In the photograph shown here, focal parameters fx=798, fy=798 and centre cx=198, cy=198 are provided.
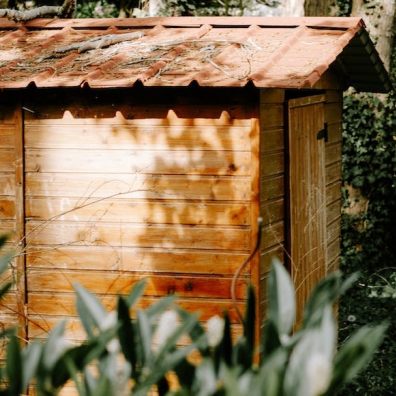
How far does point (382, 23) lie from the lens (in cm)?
1194

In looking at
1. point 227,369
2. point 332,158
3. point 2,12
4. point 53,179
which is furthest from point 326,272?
point 227,369

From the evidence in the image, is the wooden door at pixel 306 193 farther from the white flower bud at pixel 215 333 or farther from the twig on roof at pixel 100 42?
the white flower bud at pixel 215 333

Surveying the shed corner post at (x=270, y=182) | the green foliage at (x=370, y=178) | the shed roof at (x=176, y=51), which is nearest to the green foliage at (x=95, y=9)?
the green foliage at (x=370, y=178)

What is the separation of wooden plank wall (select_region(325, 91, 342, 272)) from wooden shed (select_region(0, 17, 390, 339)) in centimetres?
158

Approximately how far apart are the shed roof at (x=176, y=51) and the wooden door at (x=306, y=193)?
1.90ft

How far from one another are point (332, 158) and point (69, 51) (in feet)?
10.2

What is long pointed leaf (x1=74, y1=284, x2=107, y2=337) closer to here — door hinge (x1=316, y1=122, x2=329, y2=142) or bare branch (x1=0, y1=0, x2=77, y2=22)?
door hinge (x1=316, y1=122, x2=329, y2=142)

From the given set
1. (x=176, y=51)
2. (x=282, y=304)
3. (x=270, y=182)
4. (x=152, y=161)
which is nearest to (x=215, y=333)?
(x=282, y=304)

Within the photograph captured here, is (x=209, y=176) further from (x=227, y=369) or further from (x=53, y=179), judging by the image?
(x=227, y=369)

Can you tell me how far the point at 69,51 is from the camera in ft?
19.8

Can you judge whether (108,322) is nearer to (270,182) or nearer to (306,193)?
(270,182)

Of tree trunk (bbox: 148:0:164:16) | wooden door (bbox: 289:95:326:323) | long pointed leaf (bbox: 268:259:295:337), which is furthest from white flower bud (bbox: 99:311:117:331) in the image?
tree trunk (bbox: 148:0:164:16)

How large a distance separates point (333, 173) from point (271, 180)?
8.03 feet

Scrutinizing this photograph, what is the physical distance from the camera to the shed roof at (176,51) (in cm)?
516
